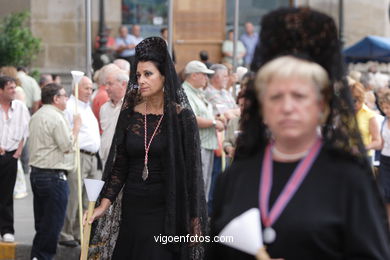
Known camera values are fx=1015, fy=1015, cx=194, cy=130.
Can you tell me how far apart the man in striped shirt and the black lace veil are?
7.05 metres

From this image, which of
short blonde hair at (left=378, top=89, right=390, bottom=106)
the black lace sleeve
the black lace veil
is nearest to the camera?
the black lace veil

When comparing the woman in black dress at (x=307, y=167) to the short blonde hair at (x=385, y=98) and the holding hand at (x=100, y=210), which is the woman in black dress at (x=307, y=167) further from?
the short blonde hair at (x=385, y=98)

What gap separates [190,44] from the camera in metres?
21.8

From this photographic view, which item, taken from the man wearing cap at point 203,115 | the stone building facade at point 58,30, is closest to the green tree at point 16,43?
the stone building facade at point 58,30

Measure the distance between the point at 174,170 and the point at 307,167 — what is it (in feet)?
10.1

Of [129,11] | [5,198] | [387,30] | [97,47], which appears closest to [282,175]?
[5,198]

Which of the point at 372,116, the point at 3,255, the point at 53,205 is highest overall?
the point at 372,116

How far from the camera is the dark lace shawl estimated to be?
6.75 m

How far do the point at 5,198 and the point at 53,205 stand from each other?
138cm

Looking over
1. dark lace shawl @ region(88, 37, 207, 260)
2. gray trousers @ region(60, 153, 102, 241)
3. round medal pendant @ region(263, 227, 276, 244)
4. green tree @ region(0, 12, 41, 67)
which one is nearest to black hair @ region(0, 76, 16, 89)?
gray trousers @ region(60, 153, 102, 241)

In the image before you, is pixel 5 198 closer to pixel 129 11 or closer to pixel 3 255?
pixel 3 255

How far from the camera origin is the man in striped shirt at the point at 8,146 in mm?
10812

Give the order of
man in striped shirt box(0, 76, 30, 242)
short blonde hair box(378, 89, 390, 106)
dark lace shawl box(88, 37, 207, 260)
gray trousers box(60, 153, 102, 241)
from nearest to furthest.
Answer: dark lace shawl box(88, 37, 207, 260) < short blonde hair box(378, 89, 390, 106) < gray trousers box(60, 153, 102, 241) < man in striped shirt box(0, 76, 30, 242)

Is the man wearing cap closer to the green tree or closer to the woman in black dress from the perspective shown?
the green tree
